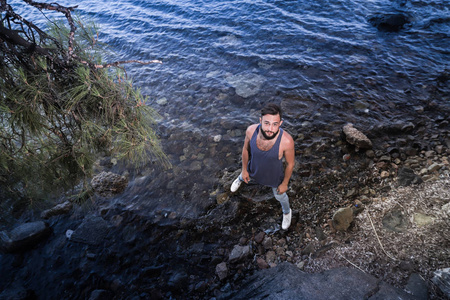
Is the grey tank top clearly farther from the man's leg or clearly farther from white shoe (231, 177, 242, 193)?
white shoe (231, 177, 242, 193)

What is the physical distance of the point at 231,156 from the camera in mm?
6164

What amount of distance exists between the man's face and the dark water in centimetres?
224

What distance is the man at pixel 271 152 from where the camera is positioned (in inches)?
145

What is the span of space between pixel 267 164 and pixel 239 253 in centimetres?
159

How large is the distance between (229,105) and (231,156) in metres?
2.14

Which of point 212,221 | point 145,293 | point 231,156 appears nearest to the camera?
point 145,293

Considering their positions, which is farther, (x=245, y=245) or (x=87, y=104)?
(x=245, y=245)

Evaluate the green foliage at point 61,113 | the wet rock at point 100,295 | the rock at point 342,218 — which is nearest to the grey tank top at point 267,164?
the rock at point 342,218

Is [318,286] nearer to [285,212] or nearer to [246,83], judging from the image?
[285,212]

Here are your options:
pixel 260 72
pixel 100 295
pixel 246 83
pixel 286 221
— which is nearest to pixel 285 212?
pixel 286 221

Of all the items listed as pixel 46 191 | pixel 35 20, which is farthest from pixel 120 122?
pixel 35 20

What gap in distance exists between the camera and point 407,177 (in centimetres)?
483

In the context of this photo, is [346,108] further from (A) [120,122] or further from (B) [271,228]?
(A) [120,122]

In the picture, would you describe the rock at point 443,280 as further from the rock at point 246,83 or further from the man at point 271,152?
the rock at point 246,83
